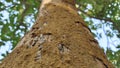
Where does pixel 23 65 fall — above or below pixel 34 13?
below

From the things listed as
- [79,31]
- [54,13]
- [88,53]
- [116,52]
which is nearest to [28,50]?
[88,53]

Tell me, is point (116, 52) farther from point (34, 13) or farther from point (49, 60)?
point (49, 60)

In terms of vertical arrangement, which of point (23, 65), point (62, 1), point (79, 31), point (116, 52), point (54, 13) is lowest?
point (116, 52)

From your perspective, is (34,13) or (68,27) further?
(34,13)

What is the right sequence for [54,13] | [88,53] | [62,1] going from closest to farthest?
[88,53], [54,13], [62,1]

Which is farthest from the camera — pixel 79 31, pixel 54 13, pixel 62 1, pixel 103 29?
pixel 103 29

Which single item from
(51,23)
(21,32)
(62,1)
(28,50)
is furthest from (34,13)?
(28,50)
